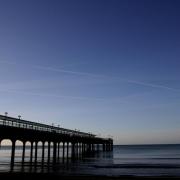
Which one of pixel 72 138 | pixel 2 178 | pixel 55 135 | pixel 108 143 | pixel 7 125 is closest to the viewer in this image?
pixel 2 178

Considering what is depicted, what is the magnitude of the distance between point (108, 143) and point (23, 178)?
83566 mm

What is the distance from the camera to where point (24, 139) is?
42.2 meters

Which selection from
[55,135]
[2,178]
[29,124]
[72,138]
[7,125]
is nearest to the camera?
[2,178]

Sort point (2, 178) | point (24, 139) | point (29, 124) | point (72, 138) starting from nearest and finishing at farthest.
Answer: point (2, 178)
point (29, 124)
point (24, 139)
point (72, 138)

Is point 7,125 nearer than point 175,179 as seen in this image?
No

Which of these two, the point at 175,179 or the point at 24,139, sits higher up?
the point at 24,139

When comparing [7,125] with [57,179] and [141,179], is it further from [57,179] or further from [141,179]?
[141,179]

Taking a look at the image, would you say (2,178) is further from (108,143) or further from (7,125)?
(108,143)

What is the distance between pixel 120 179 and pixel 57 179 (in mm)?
5182

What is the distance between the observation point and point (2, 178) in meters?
24.4

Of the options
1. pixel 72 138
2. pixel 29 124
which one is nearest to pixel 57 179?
pixel 29 124

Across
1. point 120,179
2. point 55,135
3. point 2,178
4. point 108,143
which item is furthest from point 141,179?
point 108,143

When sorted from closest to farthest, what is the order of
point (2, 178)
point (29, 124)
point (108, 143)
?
point (2, 178), point (29, 124), point (108, 143)

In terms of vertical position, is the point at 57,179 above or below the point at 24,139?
below
